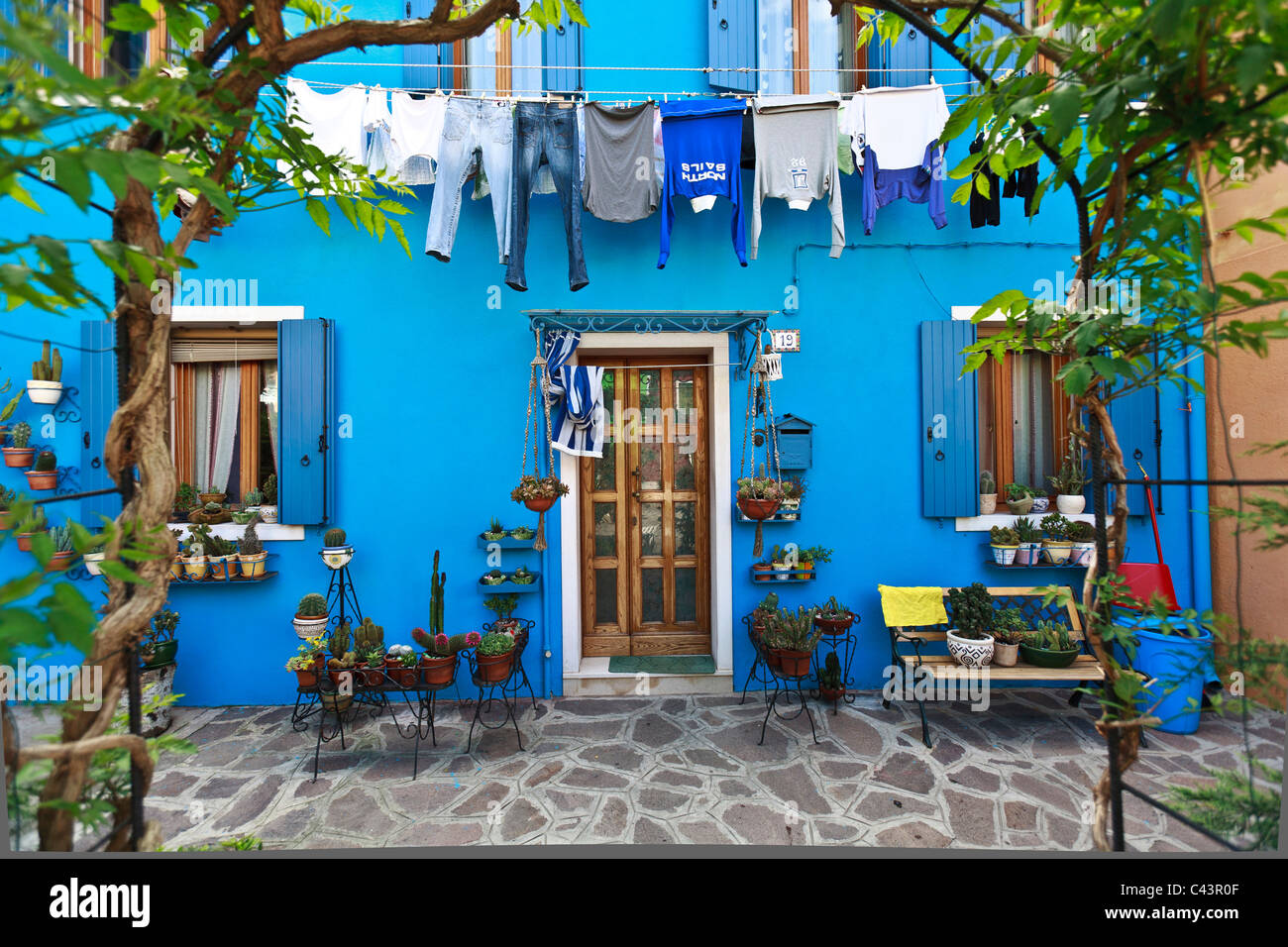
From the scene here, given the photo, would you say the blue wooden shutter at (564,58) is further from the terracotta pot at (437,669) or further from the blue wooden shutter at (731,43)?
the terracotta pot at (437,669)

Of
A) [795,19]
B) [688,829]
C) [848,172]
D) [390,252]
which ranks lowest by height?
[688,829]

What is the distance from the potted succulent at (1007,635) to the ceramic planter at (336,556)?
4.65m

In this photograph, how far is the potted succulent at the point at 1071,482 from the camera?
14.7ft

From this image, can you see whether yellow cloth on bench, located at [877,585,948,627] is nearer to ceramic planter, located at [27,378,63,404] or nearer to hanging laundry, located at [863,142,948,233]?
hanging laundry, located at [863,142,948,233]

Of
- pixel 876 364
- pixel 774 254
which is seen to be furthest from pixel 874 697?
pixel 774 254

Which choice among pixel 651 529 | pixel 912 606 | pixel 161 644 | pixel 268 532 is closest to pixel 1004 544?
pixel 912 606

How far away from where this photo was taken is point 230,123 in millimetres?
1062

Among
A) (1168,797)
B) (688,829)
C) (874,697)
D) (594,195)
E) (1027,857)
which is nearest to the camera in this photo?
(1027,857)

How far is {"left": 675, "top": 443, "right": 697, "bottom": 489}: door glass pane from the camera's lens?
4.81 metres

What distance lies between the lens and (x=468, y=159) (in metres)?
3.99

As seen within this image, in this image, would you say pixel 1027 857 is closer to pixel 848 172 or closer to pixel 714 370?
pixel 714 370

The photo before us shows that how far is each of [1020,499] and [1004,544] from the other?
0.46m

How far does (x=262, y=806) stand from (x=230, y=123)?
10.9 feet

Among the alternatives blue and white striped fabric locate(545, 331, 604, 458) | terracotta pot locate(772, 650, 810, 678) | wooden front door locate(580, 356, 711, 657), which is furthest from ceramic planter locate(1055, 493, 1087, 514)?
blue and white striped fabric locate(545, 331, 604, 458)
